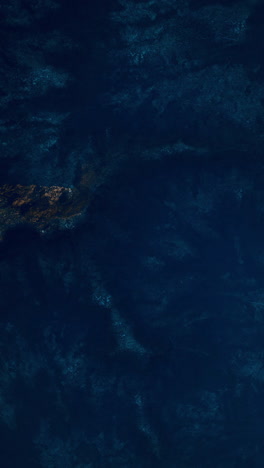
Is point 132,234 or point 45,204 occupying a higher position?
point 45,204

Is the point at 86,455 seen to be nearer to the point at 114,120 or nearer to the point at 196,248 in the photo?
the point at 196,248

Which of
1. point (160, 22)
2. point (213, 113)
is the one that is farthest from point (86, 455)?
point (160, 22)

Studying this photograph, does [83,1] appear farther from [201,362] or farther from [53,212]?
[201,362]

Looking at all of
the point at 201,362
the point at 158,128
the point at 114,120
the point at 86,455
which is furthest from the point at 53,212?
the point at 86,455

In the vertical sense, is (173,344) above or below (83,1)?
below

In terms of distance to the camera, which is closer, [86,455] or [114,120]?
[86,455]

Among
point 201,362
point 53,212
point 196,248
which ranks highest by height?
point 53,212
